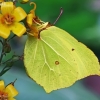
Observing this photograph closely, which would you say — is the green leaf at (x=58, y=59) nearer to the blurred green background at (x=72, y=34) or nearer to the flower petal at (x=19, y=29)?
the flower petal at (x=19, y=29)

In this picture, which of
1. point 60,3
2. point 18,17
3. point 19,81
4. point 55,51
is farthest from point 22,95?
point 60,3

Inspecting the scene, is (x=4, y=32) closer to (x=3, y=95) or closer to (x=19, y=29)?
(x=19, y=29)

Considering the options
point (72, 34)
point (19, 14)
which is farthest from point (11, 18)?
point (72, 34)

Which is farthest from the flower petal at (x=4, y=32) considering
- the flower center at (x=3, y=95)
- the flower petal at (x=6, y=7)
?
the flower center at (x=3, y=95)

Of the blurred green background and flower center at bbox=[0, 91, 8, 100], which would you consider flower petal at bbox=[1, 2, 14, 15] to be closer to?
flower center at bbox=[0, 91, 8, 100]

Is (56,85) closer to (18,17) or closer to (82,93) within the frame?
(18,17)

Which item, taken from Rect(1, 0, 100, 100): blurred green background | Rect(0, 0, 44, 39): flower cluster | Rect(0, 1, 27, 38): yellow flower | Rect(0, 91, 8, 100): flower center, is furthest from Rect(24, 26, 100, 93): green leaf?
Rect(1, 0, 100, 100): blurred green background
